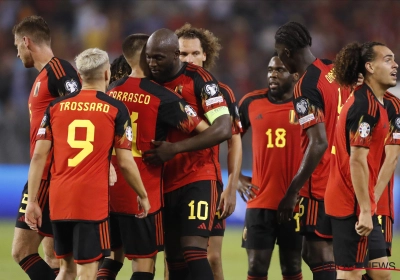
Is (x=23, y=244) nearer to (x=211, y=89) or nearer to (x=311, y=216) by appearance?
(x=211, y=89)

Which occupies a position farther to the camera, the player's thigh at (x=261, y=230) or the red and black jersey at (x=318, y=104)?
the player's thigh at (x=261, y=230)

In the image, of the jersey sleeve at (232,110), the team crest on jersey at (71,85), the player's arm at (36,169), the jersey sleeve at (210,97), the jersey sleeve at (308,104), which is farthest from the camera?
the jersey sleeve at (232,110)

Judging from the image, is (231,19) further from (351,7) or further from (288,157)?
(288,157)

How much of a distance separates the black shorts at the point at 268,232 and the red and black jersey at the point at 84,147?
1928mm

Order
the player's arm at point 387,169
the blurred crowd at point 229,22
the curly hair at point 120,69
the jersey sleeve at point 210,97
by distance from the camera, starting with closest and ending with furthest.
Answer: the player's arm at point 387,169 < the jersey sleeve at point 210,97 < the curly hair at point 120,69 < the blurred crowd at point 229,22

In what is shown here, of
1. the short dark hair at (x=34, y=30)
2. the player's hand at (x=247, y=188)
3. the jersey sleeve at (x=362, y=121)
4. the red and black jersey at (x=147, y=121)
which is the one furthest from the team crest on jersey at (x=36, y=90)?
the jersey sleeve at (x=362, y=121)

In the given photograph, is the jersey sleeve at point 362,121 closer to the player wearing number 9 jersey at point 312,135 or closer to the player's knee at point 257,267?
the player wearing number 9 jersey at point 312,135

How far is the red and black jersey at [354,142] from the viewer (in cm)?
544

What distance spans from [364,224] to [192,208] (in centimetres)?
128

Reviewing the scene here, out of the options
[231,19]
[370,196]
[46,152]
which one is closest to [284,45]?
[370,196]

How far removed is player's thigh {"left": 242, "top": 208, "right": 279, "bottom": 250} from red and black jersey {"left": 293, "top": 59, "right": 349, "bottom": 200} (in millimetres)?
523

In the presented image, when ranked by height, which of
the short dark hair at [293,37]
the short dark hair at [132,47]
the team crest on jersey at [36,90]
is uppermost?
the short dark hair at [293,37]

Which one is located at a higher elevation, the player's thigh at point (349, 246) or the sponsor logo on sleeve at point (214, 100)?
the sponsor logo on sleeve at point (214, 100)

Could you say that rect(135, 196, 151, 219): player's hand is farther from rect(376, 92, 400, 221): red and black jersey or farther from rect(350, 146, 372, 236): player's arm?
rect(376, 92, 400, 221): red and black jersey
